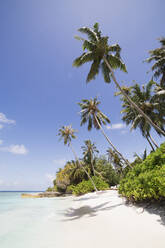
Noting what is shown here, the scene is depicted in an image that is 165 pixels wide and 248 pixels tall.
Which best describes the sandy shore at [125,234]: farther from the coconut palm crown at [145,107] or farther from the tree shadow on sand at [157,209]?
the coconut palm crown at [145,107]

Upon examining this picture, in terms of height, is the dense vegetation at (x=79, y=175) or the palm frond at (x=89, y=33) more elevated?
the palm frond at (x=89, y=33)

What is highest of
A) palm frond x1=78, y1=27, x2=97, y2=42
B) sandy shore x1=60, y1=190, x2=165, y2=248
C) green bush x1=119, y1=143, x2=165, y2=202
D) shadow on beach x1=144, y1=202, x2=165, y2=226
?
palm frond x1=78, y1=27, x2=97, y2=42

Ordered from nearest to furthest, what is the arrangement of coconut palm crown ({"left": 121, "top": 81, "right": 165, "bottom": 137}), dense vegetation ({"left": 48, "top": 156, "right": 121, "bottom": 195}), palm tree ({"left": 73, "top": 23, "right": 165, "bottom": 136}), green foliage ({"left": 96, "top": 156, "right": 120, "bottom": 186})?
1. palm tree ({"left": 73, "top": 23, "right": 165, "bottom": 136})
2. coconut palm crown ({"left": 121, "top": 81, "right": 165, "bottom": 137})
3. dense vegetation ({"left": 48, "top": 156, "right": 121, "bottom": 195})
4. green foliage ({"left": 96, "top": 156, "right": 120, "bottom": 186})

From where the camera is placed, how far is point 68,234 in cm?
448

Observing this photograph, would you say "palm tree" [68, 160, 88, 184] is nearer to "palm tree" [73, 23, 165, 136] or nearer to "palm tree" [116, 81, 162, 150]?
"palm tree" [116, 81, 162, 150]

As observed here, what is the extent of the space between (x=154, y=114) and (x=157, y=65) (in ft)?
21.9

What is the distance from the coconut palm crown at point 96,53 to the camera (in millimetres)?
11445

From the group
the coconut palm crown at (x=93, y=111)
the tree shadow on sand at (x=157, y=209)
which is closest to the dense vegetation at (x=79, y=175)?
the coconut palm crown at (x=93, y=111)

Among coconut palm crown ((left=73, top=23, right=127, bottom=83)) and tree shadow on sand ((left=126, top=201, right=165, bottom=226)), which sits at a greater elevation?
coconut palm crown ((left=73, top=23, right=127, bottom=83))

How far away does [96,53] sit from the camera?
463 inches

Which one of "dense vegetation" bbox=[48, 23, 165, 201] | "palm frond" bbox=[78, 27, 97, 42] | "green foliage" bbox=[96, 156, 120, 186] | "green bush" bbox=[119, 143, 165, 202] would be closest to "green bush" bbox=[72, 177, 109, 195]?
"dense vegetation" bbox=[48, 23, 165, 201]

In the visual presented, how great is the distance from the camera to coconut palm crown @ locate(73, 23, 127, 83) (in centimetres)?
1145

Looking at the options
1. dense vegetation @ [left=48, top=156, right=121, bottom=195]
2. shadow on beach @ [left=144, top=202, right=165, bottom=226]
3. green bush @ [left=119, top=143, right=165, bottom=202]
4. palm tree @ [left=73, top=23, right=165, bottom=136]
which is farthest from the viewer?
dense vegetation @ [left=48, top=156, right=121, bottom=195]

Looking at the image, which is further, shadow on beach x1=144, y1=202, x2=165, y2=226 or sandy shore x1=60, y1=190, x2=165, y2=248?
shadow on beach x1=144, y1=202, x2=165, y2=226
